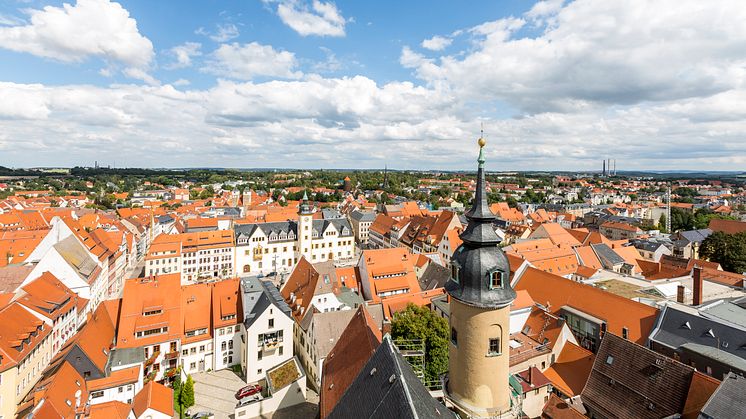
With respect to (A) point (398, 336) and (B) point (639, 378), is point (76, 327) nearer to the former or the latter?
(A) point (398, 336)

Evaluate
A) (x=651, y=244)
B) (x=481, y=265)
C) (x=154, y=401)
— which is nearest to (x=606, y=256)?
(x=651, y=244)

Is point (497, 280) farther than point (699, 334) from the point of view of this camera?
No

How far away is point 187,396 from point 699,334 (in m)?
35.3

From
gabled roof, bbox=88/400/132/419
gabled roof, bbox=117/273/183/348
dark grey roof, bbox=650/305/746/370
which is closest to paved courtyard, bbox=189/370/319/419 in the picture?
gabled roof, bbox=117/273/183/348

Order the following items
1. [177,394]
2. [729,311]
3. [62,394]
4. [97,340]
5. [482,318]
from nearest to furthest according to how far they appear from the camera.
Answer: [482,318] → [62,394] → [177,394] → [97,340] → [729,311]

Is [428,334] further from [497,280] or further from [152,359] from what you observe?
[152,359]

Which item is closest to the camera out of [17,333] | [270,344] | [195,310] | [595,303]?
[17,333]

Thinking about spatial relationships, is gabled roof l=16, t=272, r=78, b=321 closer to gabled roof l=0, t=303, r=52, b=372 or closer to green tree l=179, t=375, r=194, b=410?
gabled roof l=0, t=303, r=52, b=372

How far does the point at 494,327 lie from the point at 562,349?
19384 mm

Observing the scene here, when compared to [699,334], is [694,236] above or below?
below

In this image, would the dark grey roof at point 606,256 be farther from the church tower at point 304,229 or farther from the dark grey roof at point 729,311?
the church tower at point 304,229

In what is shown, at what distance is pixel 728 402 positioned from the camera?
16.2 meters

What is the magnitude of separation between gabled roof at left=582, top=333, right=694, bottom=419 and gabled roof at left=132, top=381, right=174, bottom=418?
84.6 ft

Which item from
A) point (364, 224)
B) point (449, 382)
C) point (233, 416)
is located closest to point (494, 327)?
point (449, 382)
